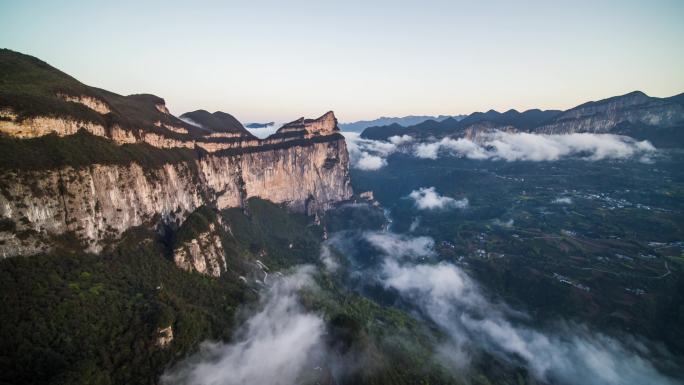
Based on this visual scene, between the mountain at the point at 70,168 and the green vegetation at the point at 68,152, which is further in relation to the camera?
the green vegetation at the point at 68,152

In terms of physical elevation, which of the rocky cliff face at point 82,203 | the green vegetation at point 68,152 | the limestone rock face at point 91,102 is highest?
the limestone rock face at point 91,102

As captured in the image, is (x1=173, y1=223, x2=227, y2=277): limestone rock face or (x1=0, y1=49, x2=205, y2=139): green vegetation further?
(x1=173, y1=223, x2=227, y2=277): limestone rock face

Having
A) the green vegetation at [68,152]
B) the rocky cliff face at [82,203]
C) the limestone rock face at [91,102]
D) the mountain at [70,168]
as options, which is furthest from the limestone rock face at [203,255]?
the limestone rock face at [91,102]

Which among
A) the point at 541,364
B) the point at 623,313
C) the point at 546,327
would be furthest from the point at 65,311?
the point at 623,313

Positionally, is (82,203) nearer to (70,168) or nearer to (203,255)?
(70,168)

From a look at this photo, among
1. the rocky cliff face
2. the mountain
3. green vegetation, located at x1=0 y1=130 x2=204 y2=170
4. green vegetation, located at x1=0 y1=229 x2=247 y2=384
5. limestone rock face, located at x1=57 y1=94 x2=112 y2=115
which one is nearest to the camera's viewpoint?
green vegetation, located at x1=0 y1=229 x2=247 y2=384

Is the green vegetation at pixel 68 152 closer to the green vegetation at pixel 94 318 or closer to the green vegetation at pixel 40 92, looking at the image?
the green vegetation at pixel 40 92

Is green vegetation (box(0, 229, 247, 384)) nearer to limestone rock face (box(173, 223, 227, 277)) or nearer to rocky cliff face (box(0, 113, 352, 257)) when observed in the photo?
rocky cliff face (box(0, 113, 352, 257))

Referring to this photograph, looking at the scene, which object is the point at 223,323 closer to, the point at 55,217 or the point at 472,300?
the point at 55,217

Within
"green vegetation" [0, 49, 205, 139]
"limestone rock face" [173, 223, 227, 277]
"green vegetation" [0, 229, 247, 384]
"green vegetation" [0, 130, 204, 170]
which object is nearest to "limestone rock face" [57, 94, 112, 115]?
"green vegetation" [0, 49, 205, 139]
